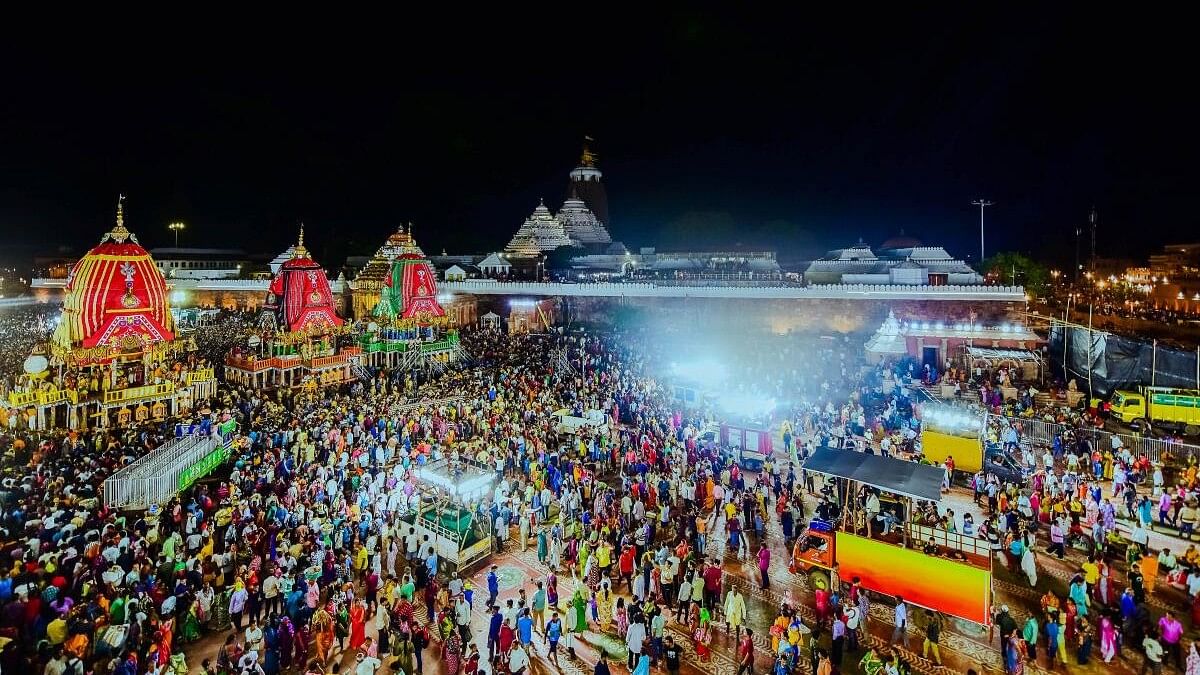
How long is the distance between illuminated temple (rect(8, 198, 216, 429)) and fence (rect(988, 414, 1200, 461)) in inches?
792

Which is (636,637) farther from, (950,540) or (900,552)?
(950,540)

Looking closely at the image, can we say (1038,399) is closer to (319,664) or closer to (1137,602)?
(1137,602)

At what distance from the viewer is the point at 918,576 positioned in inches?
284

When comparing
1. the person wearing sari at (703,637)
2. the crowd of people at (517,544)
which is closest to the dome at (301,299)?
the crowd of people at (517,544)

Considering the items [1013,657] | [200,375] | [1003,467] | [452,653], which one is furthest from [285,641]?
[200,375]

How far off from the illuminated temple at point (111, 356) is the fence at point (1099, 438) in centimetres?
2013

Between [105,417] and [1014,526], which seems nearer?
[1014,526]

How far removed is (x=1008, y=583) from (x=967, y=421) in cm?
492

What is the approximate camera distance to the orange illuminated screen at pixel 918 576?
6.88 m

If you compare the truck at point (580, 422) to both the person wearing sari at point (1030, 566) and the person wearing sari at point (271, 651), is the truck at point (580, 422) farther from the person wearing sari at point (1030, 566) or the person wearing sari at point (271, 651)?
the person wearing sari at point (271, 651)

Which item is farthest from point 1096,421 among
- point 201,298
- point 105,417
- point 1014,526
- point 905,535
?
point 201,298

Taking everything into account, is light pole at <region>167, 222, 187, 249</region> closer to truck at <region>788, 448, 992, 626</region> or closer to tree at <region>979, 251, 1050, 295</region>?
truck at <region>788, 448, 992, 626</region>

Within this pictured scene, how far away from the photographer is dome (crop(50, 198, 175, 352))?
52.5 feet

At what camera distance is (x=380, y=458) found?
11.8 meters
